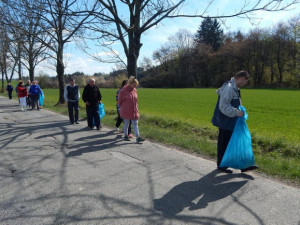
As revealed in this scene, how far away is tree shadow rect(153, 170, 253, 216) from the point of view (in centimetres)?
330

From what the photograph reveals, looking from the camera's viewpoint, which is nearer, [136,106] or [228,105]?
[228,105]

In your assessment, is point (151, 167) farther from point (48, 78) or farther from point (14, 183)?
point (48, 78)

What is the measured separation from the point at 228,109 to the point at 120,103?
3583 millimetres

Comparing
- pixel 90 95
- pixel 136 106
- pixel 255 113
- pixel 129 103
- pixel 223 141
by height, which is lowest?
pixel 255 113

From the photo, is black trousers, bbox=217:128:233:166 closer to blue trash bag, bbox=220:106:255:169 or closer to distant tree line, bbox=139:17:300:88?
blue trash bag, bbox=220:106:255:169

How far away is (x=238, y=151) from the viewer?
4355 mm

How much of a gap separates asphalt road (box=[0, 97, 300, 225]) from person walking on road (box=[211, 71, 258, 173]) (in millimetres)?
564

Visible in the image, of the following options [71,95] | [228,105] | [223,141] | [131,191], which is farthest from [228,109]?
[71,95]

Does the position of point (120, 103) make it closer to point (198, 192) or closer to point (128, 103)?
point (128, 103)

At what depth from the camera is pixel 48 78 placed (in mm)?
74625

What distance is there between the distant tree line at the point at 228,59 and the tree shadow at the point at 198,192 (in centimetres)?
5607

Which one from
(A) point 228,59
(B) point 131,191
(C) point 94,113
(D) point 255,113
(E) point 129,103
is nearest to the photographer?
(B) point 131,191

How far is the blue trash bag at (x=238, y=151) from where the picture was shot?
4340mm

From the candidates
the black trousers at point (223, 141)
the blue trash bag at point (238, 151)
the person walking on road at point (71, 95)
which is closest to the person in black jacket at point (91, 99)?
the person walking on road at point (71, 95)
